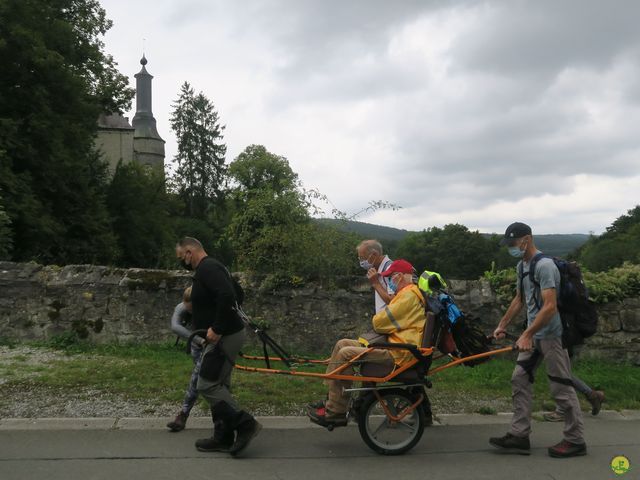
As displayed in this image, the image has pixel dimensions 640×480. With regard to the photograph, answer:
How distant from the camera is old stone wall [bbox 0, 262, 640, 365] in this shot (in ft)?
30.3

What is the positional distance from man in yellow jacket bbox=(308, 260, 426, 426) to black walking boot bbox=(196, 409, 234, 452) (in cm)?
74

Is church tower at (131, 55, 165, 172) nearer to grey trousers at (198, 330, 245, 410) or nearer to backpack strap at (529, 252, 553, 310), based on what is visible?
grey trousers at (198, 330, 245, 410)

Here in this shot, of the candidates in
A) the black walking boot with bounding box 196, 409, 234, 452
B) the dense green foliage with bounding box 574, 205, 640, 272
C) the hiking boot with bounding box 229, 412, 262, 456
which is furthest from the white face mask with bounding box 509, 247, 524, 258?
the dense green foliage with bounding box 574, 205, 640, 272

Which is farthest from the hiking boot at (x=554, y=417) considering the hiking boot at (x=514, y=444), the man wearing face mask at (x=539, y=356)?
the hiking boot at (x=514, y=444)

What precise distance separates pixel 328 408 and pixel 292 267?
4.55m

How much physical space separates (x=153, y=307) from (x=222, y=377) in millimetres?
4715

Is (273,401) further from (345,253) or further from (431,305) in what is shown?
(345,253)

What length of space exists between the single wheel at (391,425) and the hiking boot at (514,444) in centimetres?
71

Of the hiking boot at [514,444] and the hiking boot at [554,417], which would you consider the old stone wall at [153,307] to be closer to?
the hiking boot at [554,417]

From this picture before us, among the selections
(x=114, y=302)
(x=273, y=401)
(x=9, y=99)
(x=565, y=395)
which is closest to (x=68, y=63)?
(x=9, y=99)

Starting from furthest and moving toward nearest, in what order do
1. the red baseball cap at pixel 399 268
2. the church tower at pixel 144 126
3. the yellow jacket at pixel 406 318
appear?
the church tower at pixel 144 126
the red baseball cap at pixel 399 268
the yellow jacket at pixel 406 318

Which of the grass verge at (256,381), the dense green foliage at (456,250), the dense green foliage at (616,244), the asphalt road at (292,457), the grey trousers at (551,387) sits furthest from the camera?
the dense green foliage at (456,250)

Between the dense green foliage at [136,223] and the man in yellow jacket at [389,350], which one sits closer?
the man in yellow jacket at [389,350]

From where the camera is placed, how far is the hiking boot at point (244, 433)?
4.91m
